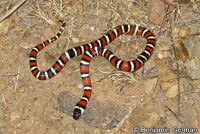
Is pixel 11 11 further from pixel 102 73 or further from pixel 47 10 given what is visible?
pixel 102 73

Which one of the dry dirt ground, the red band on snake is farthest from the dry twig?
the red band on snake

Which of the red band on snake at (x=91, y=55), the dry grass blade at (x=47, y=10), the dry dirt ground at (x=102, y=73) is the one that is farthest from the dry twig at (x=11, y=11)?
the red band on snake at (x=91, y=55)

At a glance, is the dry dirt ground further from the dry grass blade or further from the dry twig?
the dry twig

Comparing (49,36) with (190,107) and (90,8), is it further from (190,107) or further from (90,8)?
(190,107)

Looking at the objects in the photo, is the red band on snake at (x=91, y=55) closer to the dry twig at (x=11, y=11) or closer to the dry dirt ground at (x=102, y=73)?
the dry dirt ground at (x=102, y=73)

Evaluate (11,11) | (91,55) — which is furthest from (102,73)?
(11,11)

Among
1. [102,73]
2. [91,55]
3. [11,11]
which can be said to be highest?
[11,11]

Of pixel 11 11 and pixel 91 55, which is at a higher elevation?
pixel 11 11
